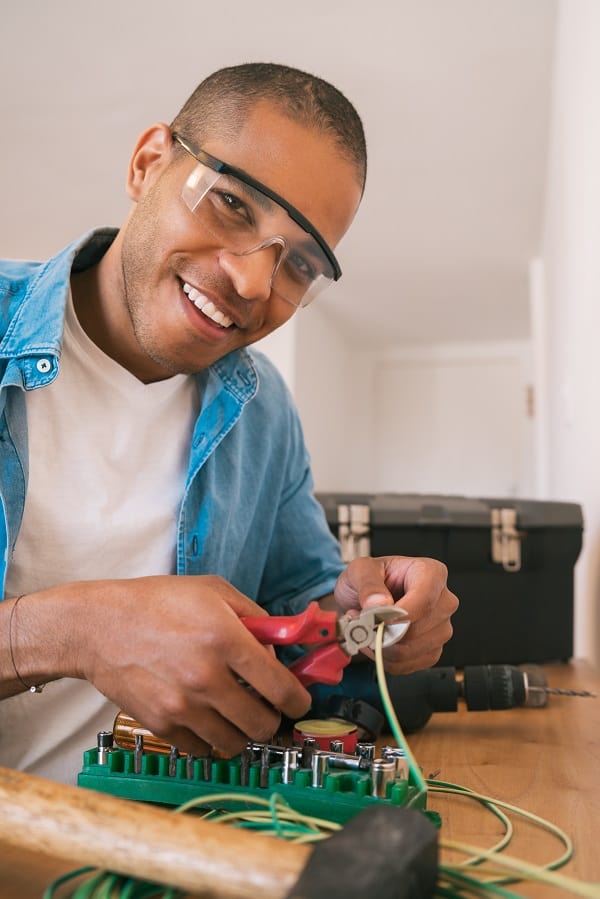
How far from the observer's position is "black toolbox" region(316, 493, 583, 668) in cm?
146

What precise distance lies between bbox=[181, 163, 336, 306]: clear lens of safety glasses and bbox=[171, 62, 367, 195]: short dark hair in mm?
83

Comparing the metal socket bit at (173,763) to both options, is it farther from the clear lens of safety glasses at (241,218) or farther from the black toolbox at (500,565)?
the black toolbox at (500,565)

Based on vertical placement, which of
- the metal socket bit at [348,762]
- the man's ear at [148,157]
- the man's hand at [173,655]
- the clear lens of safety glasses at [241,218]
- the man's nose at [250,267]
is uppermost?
the man's ear at [148,157]

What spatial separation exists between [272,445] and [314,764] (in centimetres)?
71

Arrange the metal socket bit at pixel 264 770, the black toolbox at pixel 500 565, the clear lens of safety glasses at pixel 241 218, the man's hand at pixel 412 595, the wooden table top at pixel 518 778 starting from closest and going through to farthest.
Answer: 1. the wooden table top at pixel 518 778
2. the metal socket bit at pixel 264 770
3. the man's hand at pixel 412 595
4. the clear lens of safety glasses at pixel 241 218
5. the black toolbox at pixel 500 565

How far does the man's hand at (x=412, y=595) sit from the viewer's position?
81cm

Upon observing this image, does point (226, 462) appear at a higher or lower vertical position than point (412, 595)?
higher

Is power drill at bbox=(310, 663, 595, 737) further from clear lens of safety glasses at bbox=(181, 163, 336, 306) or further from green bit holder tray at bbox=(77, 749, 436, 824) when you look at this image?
clear lens of safety glasses at bbox=(181, 163, 336, 306)

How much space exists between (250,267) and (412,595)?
0.46m

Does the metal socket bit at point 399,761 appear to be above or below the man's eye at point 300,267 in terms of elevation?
below

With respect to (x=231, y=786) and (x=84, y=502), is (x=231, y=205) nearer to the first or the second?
(x=84, y=502)

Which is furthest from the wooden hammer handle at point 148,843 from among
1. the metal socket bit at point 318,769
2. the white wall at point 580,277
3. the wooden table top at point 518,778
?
the white wall at point 580,277

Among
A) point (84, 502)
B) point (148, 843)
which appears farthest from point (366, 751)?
point (84, 502)

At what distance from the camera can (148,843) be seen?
42 centimetres
